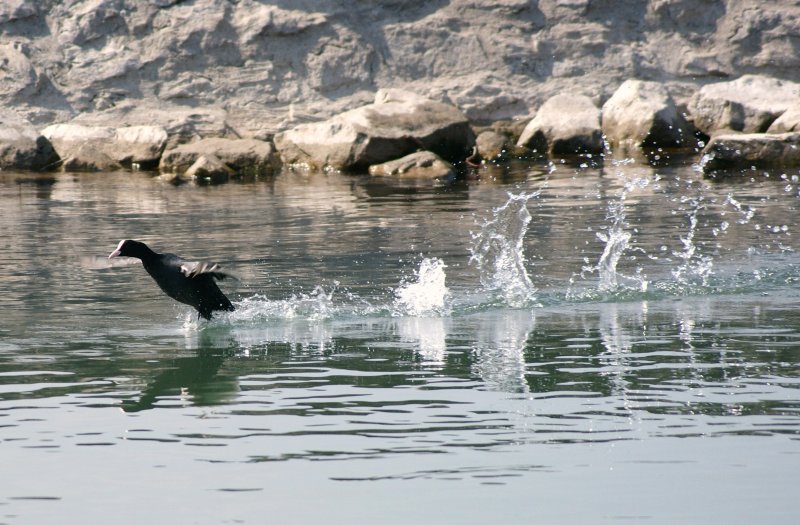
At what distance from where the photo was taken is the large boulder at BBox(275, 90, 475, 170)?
74.4 feet

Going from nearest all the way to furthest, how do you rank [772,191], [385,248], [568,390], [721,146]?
[568,390], [385,248], [772,191], [721,146]

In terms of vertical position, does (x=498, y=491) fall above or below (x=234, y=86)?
below

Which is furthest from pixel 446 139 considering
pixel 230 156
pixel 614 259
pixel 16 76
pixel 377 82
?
pixel 614 259

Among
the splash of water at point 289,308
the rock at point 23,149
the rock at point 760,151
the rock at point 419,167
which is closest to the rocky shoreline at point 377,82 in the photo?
the rock at point 23,149

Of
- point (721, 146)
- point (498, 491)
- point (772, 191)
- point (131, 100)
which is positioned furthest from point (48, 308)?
Result: point (131, 100)

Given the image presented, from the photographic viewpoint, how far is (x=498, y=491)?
560 cm

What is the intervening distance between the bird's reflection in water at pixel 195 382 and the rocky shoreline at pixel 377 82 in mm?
13745

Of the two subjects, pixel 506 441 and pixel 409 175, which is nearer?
pixel 506 441

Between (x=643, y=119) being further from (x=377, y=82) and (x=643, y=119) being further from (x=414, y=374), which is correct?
(x=414, y=374)

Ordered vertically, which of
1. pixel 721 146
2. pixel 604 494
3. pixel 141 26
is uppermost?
pixel 141 26

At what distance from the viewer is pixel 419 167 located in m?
22.2

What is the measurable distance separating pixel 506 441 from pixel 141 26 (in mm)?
21879

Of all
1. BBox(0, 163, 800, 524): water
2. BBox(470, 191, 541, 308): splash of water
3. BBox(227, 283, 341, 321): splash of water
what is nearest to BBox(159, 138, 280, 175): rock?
BBox(470, 191, 541, 308): splash of water

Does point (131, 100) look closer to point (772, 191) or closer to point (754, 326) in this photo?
point (772, 191)
